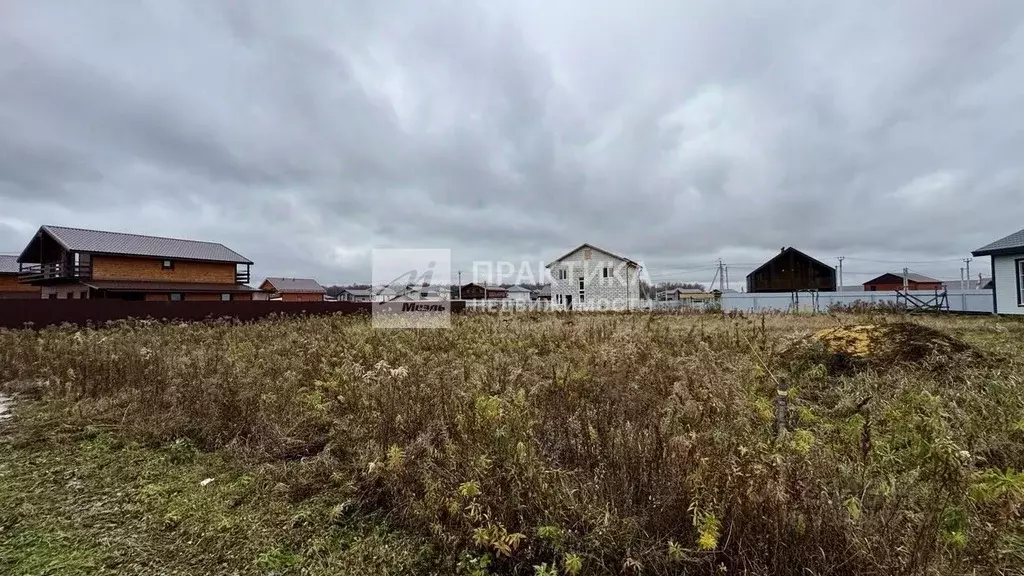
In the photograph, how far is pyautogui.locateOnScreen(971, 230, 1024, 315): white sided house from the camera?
1320 centimetres

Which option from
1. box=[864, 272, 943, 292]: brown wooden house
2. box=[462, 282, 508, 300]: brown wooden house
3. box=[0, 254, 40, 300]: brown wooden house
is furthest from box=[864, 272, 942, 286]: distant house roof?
box=[0, 254, 40, 300]: brown wooden house

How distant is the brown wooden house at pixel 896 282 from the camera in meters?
52.0

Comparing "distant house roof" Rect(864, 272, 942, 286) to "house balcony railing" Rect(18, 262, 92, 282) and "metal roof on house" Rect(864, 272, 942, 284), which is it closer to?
"metal roof on house" Rect(864, 272, 942, 284)

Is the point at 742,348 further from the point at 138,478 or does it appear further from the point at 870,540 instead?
the point at 138,478

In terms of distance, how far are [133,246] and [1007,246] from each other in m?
41.2

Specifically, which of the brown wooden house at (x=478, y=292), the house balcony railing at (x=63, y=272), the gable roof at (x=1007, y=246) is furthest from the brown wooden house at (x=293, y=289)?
the gable roof at (x=1007, y=246)

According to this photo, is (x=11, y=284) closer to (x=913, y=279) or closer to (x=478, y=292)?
(x=478, y=292)

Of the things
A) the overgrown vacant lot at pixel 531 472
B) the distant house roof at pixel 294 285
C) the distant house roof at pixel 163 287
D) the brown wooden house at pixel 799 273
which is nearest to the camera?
the overgrown vacant lot at pixel 531 472

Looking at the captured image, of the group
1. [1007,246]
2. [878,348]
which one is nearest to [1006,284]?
[1007,246]

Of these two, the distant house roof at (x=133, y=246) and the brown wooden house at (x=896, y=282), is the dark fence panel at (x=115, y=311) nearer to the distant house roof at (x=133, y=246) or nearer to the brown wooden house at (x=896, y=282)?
the distant house roof at (x=133, y=246)

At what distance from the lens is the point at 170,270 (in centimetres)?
2714

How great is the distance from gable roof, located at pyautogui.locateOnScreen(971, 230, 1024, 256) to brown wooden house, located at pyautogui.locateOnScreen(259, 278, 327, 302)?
170ft

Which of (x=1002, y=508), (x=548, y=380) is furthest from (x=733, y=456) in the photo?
(x=548, y=380)

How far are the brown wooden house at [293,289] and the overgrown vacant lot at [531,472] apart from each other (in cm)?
A: 4976
